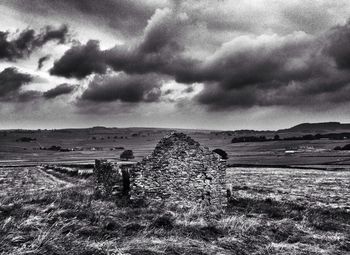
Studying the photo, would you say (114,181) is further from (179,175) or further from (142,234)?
(142,234)

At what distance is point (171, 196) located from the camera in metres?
16.6

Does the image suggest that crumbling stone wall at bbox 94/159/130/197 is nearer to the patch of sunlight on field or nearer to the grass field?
the grass field

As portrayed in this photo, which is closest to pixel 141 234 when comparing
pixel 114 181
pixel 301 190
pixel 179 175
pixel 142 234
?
pixel 142 234

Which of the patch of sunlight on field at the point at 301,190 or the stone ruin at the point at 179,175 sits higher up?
the stone ruin at the point at 179,175

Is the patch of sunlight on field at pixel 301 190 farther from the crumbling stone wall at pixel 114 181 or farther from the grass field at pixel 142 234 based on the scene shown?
the grass field at pixel 142 234

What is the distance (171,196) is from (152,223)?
6.70 m

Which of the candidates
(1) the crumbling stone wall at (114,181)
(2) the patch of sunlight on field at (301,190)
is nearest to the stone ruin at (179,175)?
(1) the crumbling stone wall at (114,181)

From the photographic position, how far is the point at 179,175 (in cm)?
1675

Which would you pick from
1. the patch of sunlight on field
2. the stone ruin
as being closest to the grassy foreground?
the stone ruin

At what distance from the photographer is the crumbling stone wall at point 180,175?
1652 centimetres

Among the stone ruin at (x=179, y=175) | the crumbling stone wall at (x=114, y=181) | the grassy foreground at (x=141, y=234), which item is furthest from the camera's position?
the crumbling stone wall at (x=114, y=181)

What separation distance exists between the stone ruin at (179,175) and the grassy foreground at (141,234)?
15.0 feet

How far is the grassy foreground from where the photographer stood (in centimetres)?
646

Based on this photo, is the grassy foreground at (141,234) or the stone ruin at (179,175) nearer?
the grassy foreground at (141,234)
